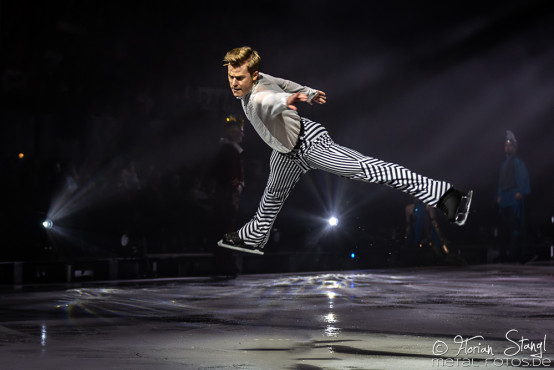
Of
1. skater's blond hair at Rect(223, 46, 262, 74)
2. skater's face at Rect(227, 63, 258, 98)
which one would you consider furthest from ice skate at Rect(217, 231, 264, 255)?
skater's blond hair at Rect(223, 46, 262, 74)

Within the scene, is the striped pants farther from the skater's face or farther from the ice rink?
the ice rink

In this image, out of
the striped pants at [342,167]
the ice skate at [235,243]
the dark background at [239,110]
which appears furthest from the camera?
the dark background at [239,110]

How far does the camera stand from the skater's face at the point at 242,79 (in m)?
5.91

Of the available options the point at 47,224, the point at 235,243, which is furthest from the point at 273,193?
the point at 47,224

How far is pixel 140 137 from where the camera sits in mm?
15234

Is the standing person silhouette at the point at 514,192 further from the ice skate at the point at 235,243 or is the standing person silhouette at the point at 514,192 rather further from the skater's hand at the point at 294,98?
the skater's hand at the point at 294,98

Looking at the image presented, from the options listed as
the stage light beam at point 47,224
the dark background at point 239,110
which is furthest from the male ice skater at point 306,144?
the dark background at point 239,110

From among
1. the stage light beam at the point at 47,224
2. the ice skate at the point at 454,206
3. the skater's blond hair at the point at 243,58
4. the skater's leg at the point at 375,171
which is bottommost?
the ice skate at the point at 454,206

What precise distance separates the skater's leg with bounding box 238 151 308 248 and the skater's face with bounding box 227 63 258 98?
21.0 inches

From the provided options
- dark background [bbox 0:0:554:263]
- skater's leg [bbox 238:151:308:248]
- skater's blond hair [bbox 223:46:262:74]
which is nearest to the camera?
skater's blond hair [bbox 223:46:262:74]

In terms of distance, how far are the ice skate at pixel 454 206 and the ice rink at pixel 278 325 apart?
907mm

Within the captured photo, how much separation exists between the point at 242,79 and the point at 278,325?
7.98 ft

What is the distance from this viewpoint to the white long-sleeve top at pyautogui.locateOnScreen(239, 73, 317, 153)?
18.2 ft

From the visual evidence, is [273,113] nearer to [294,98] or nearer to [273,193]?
[294,98]
